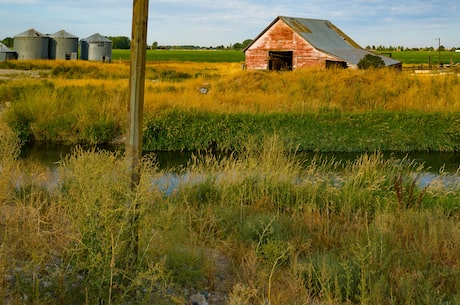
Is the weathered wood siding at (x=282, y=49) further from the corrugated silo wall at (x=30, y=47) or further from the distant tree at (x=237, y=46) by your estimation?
the distant tree at (x=237, y=46)

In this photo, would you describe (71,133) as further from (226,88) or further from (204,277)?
(204,277)

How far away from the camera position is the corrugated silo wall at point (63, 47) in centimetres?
5853

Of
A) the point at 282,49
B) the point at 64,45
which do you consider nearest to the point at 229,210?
the point at 282,49

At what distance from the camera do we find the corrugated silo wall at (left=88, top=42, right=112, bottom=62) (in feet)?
199

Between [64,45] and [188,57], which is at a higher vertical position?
[188,57]

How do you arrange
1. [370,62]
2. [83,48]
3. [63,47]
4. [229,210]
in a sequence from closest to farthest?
[229,210], [370,62], [63,47], [83,48]

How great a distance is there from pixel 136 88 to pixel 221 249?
7.79 ft

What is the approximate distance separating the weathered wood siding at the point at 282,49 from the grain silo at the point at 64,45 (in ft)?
96.8

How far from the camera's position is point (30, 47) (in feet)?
187

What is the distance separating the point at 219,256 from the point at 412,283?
7.02 feet

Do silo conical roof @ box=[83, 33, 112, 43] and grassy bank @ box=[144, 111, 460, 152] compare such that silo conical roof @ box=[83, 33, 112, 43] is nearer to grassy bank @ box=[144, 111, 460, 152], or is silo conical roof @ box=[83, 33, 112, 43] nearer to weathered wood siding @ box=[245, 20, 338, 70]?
weathered wood siding @ box=[245, 20, 338, 70]

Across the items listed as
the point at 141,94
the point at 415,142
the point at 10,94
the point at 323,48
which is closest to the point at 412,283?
the point at 141,94

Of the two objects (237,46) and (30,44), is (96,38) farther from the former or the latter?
(237,46)

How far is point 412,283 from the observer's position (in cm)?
501
